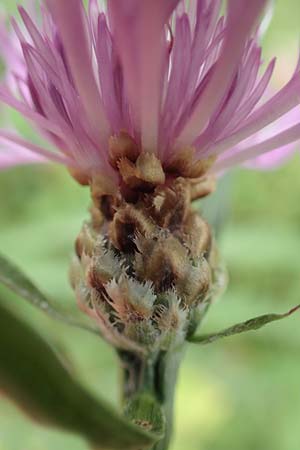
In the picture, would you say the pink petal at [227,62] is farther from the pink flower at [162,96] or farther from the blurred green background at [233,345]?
the blurred green background at [233,345]

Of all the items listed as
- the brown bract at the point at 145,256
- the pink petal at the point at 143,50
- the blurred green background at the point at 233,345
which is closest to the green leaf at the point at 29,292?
the brown bract at the point at 145,256

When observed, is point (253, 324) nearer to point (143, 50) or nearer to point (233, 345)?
point (143, 50)

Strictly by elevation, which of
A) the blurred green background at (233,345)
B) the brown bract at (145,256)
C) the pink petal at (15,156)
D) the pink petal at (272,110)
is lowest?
the blurred green background at (233,345)

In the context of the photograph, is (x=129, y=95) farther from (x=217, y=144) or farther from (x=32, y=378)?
(x=32, y=378)

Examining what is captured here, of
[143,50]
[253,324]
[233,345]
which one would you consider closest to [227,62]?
[143,50]

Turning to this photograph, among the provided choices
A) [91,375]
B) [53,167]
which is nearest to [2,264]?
[91,375]

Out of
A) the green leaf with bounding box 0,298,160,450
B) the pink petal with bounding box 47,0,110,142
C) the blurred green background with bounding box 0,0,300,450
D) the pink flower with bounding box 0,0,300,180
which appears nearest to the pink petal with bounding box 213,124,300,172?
the pink flower with bounding box 0,0,300,180
